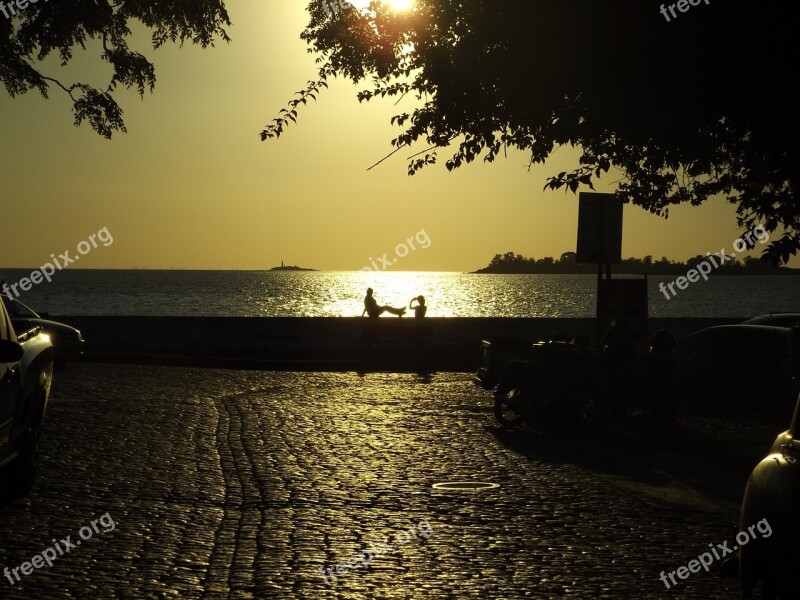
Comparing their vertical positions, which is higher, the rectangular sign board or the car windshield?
the rectangular sign board

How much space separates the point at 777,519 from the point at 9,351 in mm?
5609

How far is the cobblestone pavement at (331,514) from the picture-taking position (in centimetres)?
671

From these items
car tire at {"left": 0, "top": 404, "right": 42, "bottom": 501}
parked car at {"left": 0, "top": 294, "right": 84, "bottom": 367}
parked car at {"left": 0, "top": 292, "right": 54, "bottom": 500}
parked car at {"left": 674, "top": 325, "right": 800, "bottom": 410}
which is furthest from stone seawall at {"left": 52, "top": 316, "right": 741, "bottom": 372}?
car tire at {"left": 0, "top": 404, "right": 42, "bottom": 501}

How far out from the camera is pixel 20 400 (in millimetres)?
9172

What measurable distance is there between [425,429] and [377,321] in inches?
573

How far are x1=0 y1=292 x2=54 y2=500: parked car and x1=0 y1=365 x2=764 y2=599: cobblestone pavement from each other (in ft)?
0.91

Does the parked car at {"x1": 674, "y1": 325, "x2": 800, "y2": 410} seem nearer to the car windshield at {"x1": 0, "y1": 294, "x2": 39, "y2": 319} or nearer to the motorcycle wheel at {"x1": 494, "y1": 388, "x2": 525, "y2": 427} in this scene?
the motorcycle wheel at {"x1": 494, "y1": 388, "x2": 525, "y2": 427}

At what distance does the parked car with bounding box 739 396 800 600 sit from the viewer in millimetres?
4629

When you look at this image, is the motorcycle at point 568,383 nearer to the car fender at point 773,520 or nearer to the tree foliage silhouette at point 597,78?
the tree foliage silhouette at point 597,78

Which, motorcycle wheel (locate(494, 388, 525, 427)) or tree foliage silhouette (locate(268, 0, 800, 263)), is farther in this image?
motorcycle wheel (locate(494, 388, 525, 427))

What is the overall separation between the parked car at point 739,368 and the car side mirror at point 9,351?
1080cm

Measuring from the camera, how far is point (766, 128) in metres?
11.4

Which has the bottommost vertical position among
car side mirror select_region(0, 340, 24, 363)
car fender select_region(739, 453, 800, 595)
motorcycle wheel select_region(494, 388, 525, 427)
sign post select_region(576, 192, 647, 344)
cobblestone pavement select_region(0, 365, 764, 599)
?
cobblestone pavement select_region(0, 365, 764, 599)

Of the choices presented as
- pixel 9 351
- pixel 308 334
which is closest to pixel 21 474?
pixel 9 351
